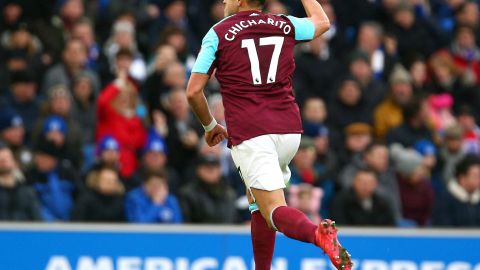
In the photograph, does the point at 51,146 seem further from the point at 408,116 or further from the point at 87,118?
the point at 408,116

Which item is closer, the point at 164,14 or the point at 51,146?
the point at 51,146

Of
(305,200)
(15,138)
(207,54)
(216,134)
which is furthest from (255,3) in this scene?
(15,138)

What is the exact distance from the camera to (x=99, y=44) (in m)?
15.6

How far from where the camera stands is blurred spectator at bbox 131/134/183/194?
1336cm

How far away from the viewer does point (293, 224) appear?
8.16 metres

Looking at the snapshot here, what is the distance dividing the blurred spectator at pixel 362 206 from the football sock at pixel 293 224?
16.0ft

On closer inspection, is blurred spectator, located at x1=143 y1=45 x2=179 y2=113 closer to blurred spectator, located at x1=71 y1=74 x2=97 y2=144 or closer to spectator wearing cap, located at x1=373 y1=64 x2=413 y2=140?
blurred spectator, located at x1=71 y1=74 x2=97 y2=144

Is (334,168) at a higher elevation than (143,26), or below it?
below

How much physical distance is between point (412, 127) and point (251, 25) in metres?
7.38

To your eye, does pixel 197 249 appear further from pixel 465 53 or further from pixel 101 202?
pixel 465 53

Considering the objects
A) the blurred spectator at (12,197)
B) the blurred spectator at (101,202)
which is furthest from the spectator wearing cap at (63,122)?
the blurred spectator at (12,197)

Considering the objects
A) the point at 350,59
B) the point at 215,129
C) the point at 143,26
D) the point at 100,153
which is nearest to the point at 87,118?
the point at 100,153

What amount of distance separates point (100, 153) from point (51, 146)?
1.68 feet

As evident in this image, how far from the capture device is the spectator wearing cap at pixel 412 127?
15.2 meters
